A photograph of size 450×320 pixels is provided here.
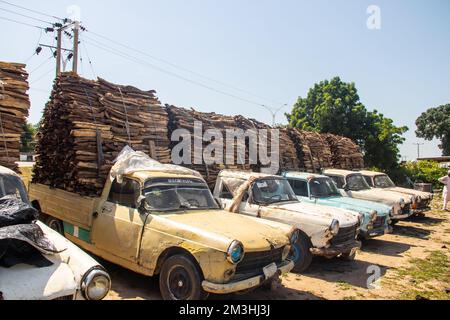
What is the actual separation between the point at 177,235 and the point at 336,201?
5802 millimetres

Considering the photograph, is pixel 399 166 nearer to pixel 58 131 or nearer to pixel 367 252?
pixel 367 252

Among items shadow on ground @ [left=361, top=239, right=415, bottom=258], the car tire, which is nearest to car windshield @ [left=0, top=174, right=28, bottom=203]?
the car tire

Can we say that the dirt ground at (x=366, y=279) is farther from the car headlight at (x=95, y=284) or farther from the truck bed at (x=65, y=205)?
the car headlight at (x=95, y=284)

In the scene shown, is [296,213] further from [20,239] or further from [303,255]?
[20,239]

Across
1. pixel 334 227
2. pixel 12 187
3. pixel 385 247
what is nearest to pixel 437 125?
pixel 385 247

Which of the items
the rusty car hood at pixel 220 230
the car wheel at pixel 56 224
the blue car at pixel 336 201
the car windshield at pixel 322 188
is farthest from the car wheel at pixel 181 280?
the car windshield at pixel 322 188

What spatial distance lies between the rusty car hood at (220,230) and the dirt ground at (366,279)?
0.83 meters

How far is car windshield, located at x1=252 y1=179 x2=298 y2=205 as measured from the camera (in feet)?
25.6

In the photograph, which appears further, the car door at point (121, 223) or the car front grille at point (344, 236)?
the car front grille at point (344, 236)

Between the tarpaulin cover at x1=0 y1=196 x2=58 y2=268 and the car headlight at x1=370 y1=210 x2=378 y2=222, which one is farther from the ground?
the tarpaulin cover at x1=0 y1=196 x2=58 y2=268

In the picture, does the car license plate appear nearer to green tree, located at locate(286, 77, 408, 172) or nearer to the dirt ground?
the dirt ground

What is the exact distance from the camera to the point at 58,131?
8.32m

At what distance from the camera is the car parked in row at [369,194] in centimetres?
1208

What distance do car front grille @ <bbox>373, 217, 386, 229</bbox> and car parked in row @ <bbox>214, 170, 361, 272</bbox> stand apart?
1.83 m
